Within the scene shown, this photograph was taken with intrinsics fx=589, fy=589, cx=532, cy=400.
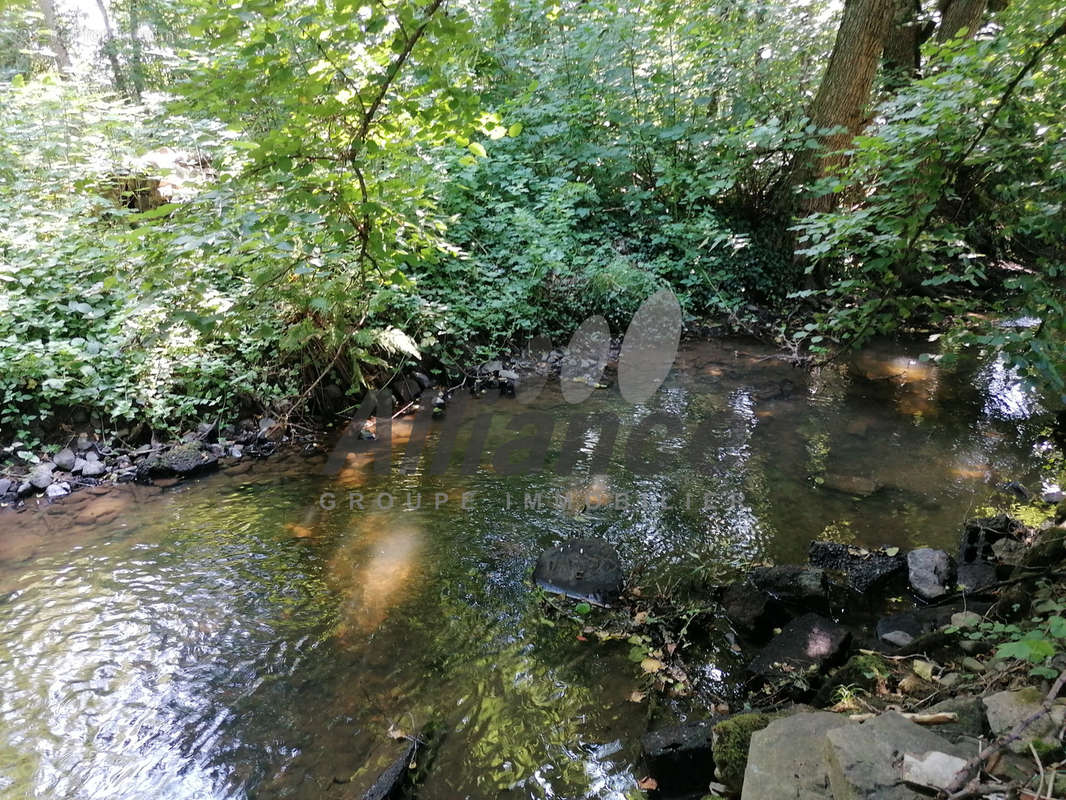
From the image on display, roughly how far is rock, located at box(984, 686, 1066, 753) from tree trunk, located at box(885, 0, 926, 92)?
31.8 ft

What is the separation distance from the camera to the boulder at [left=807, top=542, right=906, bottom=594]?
4023 mm

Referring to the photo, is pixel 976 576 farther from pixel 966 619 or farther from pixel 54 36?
pixel 54 36

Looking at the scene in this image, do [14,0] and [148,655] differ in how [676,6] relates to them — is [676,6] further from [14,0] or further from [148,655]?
[148,655]

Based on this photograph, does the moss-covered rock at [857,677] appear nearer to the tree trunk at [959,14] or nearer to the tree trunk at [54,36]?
the tree trunk at [959,14]

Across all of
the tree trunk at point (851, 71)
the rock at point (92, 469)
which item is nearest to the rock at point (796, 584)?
the rock at point (92, 469)

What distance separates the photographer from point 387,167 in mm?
5293

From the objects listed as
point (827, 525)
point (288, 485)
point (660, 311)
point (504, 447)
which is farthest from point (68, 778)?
point (660, 311)

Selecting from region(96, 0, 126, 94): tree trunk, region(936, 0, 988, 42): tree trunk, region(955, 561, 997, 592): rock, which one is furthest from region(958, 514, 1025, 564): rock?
region(96, 0, 126, 94): tree trunk

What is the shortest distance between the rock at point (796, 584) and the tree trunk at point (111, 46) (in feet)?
54.8

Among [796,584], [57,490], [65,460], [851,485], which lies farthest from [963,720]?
[65,460]

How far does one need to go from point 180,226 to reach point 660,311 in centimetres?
803

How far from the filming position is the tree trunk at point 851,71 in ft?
29.5

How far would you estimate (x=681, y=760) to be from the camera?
105 inches

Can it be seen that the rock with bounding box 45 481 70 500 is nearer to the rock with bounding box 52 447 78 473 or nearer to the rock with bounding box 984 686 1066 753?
the rock with bounding box 52 447 78 473
